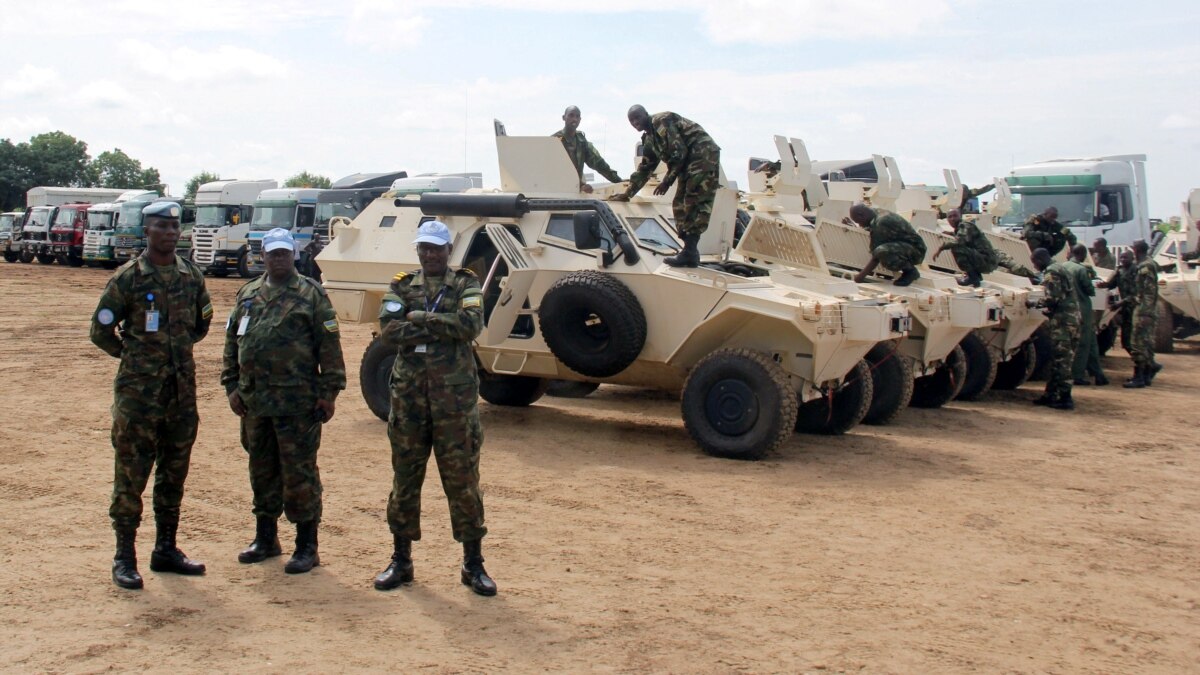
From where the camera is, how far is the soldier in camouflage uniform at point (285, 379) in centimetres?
539

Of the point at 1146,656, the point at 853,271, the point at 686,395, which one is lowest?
the point at 1146,656

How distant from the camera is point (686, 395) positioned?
8648mm

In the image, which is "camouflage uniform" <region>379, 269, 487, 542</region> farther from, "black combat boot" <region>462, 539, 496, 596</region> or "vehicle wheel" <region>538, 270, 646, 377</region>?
"vehicle wheel" <region>538, 270, 646, 377</region>

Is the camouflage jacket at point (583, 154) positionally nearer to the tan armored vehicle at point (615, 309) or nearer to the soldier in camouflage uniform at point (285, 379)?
the tan armored vehicle at point (615, 309)

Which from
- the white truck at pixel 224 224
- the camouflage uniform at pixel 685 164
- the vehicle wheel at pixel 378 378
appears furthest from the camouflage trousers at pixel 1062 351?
the white truck at pixel 224 224

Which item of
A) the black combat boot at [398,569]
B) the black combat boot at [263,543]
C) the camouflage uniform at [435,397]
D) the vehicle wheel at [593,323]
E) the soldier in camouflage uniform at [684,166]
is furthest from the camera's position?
the soldier in camouflage uniform at [684,166]

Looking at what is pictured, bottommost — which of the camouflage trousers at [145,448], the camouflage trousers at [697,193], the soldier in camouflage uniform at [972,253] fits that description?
the camouflage trousers at [145,448]

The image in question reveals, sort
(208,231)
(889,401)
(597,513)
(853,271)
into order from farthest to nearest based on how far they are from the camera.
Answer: (208,231) < (853,271) < (889,401) < (597,513)

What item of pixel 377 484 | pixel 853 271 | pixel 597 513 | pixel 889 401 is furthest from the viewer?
pixel 853 271

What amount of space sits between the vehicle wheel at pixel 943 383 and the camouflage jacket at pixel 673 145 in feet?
11.1

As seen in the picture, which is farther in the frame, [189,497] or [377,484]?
[377,484]

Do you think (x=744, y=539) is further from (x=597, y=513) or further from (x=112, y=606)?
(x=112, y=606)

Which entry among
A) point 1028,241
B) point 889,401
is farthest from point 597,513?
point 1028,241

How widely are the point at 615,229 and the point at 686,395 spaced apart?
4.51 feet
